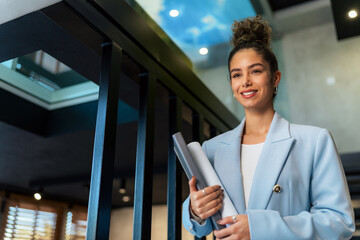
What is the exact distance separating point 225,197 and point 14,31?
1.42 m

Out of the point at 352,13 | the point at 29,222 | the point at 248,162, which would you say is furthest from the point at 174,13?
the point at 29,222

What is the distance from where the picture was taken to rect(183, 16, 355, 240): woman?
0.84m

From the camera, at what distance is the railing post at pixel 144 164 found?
5.64ft

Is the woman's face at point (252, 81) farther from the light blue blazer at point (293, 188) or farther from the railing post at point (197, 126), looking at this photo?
the railing post at point (197, 126)

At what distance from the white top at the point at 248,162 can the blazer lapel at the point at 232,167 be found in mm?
23

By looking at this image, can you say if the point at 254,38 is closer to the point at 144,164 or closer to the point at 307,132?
the point at 307,132

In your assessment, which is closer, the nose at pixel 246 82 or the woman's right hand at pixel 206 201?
the woman's right hand at pixel 206 201

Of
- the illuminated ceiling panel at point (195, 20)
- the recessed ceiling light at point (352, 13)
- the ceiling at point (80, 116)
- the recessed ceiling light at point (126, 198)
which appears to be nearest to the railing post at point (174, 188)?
the ceiling at point (80, 116)

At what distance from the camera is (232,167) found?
999 mm

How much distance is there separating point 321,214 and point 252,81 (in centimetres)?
40

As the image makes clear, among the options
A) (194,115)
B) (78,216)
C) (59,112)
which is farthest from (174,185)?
(78,216)

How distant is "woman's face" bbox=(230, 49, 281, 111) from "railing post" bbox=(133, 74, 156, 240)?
0.90 m

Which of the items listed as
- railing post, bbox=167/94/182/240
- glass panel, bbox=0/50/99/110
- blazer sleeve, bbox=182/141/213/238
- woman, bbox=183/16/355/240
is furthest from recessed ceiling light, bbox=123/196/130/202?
blazer sleeve, bbox=182/141/213/238

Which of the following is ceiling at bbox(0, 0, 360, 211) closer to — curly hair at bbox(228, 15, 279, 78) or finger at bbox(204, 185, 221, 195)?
curly hair at bbox(228, 15, 279, 78)
